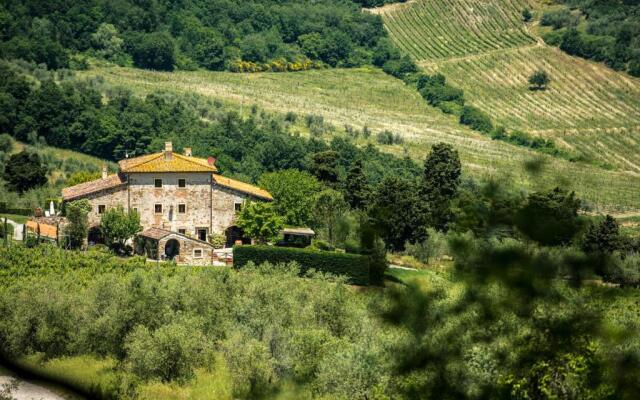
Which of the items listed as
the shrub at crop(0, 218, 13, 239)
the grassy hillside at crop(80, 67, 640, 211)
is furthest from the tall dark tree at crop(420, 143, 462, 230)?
the shrub at crop(0, 218, 13, 239)

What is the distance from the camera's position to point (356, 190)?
6706 cm

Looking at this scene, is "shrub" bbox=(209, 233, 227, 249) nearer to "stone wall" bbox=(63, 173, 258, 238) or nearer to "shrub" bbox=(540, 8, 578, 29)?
"stone wall" bbox=(63, 173, 258, 238)

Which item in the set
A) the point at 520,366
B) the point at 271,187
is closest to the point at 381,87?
the point at 271,187

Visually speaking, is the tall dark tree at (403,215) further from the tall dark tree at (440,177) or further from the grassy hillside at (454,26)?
the grassy hillside at (454,26)

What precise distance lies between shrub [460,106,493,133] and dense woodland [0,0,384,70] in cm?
2343

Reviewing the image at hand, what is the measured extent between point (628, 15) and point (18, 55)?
91152mm

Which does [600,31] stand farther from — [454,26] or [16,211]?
[16,211]

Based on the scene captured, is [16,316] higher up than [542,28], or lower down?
lower down

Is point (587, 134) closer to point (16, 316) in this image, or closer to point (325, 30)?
point (325, 30)

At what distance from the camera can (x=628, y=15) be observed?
169 m

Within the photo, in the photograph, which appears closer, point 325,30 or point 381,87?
point 381,87

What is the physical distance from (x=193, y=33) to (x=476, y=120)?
37.2 meters

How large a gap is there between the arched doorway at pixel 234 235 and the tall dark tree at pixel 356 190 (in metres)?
8.37

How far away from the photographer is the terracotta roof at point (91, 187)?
190 ft
